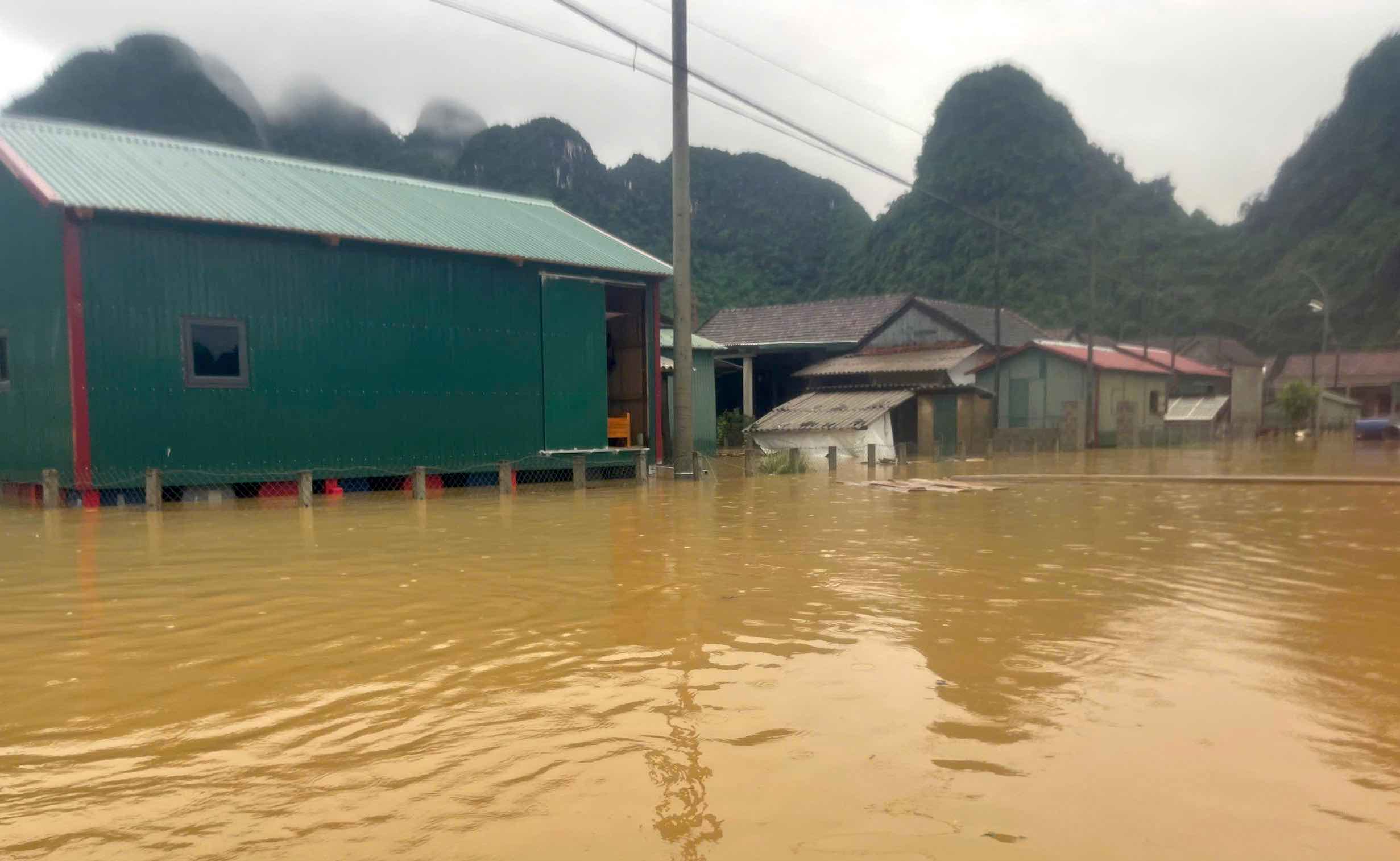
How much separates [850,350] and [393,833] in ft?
119

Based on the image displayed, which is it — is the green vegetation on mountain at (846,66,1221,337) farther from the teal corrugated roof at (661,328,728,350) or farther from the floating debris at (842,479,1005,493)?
the floating debris at (842,479,1005,493)

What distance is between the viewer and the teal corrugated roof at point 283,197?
1456 centimetres

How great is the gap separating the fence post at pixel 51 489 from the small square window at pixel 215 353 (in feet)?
7.23

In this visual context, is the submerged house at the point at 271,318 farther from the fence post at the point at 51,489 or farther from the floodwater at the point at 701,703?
the floodwater at the point at 701,703

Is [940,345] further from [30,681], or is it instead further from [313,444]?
[30,681]

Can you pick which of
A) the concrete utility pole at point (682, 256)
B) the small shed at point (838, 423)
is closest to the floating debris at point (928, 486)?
the concrete utility pole at point (682, 256)

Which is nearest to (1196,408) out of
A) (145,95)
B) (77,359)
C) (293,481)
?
(293,481)

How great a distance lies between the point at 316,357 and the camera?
15.9m

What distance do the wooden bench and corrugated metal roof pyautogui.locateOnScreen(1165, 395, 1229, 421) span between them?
30.8 m

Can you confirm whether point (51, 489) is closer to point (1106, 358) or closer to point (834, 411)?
point (834, 411)

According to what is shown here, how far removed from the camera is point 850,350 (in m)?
38.3

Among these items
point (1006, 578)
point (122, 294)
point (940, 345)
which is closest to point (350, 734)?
point (1006, 578)

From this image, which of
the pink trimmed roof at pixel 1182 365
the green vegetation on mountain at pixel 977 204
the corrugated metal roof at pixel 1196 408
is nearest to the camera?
the corrugated metal roof at pixel 1196 408

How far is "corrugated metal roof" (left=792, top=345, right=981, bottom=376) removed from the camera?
113 ft
